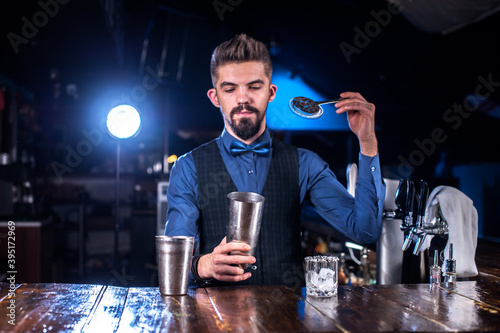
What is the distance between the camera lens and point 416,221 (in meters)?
1.68

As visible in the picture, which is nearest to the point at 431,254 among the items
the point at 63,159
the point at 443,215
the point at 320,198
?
the point at 443,215

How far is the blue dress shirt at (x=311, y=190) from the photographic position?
1.73 metres

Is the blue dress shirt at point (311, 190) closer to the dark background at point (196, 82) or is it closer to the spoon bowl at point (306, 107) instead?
the spoon bowl at point (306, 107)

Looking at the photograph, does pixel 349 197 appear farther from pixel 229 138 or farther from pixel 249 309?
pixel 249 309

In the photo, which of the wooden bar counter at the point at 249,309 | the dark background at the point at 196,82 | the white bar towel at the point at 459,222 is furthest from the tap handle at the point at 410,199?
the dark background at the point at 196,82

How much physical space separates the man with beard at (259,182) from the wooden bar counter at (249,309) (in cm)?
41

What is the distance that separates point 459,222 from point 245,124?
0.92 meters

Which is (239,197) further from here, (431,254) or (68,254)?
(68,254)

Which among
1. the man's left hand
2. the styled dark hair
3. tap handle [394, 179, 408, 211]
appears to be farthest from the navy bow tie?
tap handle [394, 179, 408, 211]

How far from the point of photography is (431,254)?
78.5 inches

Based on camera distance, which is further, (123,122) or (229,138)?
(123,122)

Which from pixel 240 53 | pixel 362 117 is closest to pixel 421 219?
pixel 362 117

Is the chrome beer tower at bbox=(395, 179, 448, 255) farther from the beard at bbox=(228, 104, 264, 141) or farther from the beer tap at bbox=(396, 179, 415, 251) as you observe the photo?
the beard at bbox=(228, 104, 264, 141)

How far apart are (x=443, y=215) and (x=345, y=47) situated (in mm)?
4592
